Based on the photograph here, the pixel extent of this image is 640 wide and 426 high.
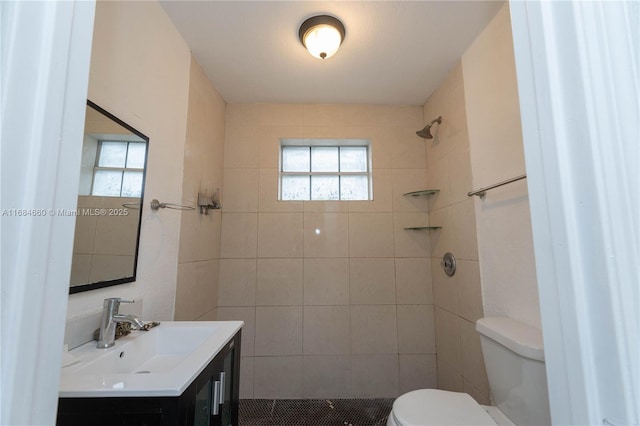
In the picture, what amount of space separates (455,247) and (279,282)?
4.31 feet

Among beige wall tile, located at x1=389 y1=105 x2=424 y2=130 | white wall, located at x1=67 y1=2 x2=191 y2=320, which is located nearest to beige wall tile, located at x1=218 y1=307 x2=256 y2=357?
white wall, located at x1=67 y1=2 x2=191 y2=320

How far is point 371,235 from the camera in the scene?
2.27 m

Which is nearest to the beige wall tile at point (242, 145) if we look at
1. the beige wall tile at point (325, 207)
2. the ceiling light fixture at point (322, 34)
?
the beige wall tile at point (325, 207)

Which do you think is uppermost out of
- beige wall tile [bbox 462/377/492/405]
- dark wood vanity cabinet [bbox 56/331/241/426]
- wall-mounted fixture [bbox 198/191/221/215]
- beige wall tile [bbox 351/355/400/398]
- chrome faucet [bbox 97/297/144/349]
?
wall-mounted fixture [bbox 198/191/221/215]

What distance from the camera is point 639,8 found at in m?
0.36

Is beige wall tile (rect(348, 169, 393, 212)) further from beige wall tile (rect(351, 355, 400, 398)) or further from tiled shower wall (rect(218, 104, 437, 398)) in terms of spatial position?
beige wall tile (rect(351, 355, 400, 398))

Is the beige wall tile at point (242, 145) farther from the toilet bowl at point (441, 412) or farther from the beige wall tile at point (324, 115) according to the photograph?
the toilet bowl at point (441, 412)

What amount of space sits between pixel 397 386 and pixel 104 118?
2.43 meters

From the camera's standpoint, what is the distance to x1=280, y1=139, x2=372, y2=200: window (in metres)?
2.42

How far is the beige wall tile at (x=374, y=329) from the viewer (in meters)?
2.15

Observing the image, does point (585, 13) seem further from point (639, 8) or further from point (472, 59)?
point (472, 59)

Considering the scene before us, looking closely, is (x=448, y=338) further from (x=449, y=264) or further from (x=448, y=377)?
(x=449, y=264)

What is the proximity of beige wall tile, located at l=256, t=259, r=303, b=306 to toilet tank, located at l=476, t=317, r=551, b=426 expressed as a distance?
129cm

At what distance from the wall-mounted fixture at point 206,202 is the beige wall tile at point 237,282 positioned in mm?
497
